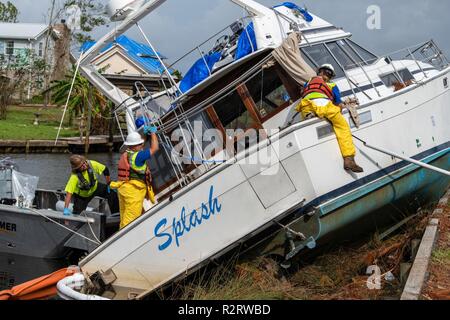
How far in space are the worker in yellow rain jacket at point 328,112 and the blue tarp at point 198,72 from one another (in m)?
2.36

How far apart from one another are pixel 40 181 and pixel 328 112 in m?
16.9

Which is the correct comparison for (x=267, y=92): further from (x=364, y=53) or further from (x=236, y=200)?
(x=364, y=53)

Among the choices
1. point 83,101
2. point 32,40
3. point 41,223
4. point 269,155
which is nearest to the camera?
point 269,155

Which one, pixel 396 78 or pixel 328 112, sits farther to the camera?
pixel 396 78

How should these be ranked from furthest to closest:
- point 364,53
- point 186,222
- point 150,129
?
point 364,53 < point 150,129 < point 186,222

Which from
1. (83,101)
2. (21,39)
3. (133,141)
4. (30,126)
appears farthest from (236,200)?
(21,39)

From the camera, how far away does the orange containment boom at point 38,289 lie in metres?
9.89

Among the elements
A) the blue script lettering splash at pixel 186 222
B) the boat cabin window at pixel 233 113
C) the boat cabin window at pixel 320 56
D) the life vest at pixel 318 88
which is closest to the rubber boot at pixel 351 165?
the life vest at pixel 318 88

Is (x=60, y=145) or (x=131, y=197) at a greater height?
(x=60, y=145)

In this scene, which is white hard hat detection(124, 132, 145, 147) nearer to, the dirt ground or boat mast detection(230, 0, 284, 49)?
boat mast detection(230, 0, 284, 49)

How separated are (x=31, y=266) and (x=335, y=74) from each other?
7251 millimetres

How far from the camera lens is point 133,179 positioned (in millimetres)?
10000

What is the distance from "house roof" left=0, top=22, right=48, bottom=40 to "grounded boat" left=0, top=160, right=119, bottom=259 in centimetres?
5292

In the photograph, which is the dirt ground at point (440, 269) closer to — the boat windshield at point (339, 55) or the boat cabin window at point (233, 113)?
the boat windshield at point (339, 55)
